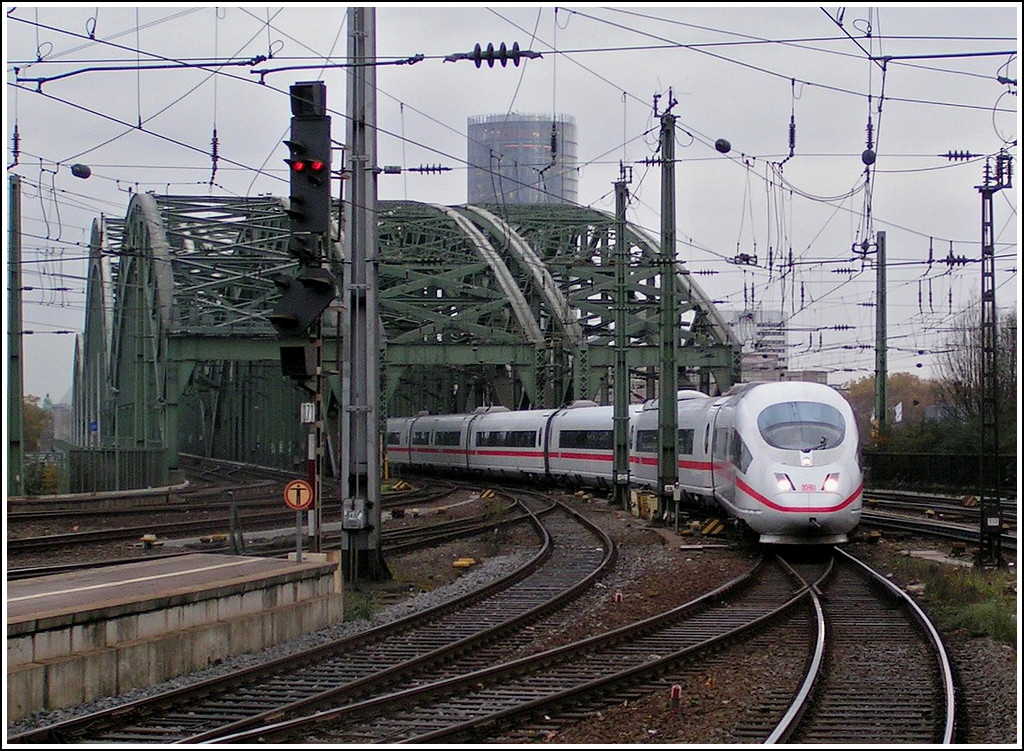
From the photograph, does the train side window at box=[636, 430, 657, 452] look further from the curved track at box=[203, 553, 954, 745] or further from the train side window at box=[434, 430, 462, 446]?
the train side window at box=[434, 430, 462, 446]

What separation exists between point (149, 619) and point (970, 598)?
947cm

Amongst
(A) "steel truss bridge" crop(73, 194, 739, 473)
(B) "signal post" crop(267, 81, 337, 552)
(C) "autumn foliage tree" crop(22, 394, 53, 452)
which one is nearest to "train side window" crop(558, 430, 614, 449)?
(A) "steel truss bridge" crop(73, 194, 739, 473)

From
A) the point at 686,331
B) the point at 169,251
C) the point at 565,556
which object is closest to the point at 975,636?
the point at 565,556

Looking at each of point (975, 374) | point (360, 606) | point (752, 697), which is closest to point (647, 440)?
point (360, 606)

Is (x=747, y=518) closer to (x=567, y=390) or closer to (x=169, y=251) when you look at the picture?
(x=567, y=390)

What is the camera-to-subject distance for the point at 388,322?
220 feet

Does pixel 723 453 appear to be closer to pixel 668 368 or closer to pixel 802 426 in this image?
pixel 802 426

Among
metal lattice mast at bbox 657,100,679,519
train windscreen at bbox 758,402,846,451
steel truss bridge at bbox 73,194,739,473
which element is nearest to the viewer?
train windscreen at bbox 758,402,846,451

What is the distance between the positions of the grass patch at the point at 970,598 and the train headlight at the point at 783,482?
2034 mm

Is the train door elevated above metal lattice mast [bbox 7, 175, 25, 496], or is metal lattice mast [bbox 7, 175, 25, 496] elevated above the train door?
metal lattice mast [bbox 7, 175, 25, 496]

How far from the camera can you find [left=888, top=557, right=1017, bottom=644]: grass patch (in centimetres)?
1416

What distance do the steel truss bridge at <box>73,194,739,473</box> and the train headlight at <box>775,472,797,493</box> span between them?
19514 mm

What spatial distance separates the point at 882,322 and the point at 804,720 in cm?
3539

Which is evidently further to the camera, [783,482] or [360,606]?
Result: [783,482]
